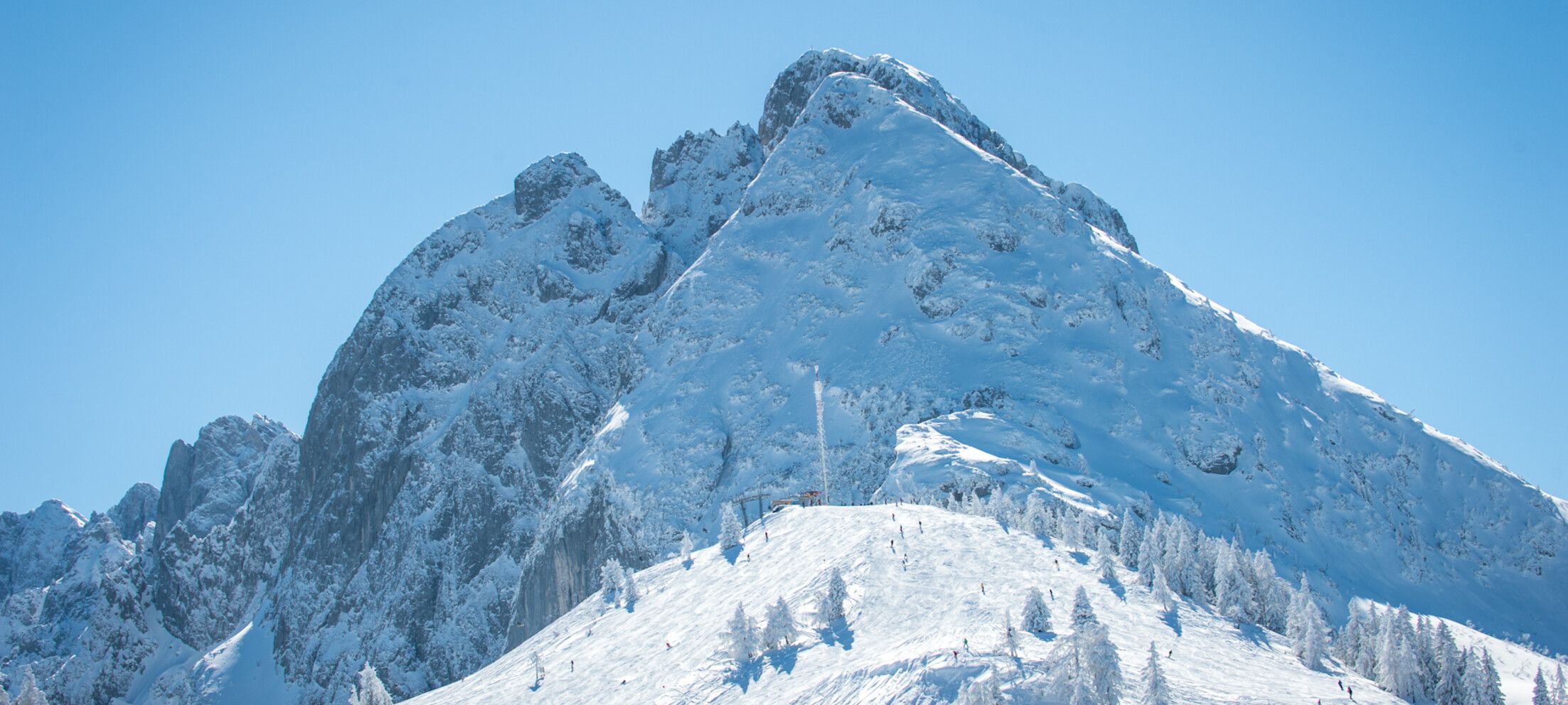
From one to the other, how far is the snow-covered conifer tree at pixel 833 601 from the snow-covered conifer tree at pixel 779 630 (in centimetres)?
224

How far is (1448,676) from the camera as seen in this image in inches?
2832

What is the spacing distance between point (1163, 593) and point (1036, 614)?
16985 millimetres

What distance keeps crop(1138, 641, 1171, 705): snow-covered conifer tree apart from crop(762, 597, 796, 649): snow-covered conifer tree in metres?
22.7

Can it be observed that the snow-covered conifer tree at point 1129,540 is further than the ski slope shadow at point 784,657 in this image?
Yes

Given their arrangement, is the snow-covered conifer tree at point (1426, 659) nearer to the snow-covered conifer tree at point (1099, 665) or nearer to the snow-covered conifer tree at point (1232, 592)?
the snow-covered conifer tree at point (1232, 592)

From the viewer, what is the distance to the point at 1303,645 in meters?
76.4

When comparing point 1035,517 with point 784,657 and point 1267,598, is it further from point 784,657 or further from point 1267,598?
point 784,657

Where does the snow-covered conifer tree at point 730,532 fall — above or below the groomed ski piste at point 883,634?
above

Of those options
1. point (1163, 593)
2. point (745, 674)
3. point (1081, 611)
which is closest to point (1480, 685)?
point (1163, 593)

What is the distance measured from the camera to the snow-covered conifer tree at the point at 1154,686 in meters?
60.2

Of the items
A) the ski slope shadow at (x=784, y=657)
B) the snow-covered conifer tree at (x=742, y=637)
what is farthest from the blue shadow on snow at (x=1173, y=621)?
the snow-covered conifer tree at (x=742, y=637)

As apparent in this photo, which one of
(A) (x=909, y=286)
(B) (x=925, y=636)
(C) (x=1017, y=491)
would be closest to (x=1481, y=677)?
(B) (x=925, y=636)

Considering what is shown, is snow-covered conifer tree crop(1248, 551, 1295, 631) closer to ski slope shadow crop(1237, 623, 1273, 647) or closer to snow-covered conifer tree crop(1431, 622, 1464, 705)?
ski slope shadow crop(1237, 623, 1273, 647)

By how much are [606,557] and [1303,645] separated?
98.7 m
